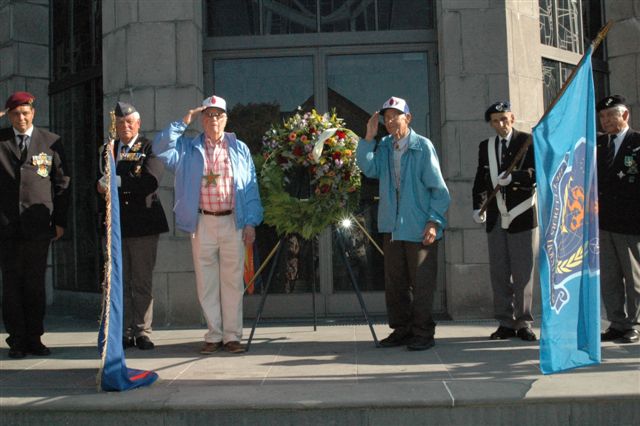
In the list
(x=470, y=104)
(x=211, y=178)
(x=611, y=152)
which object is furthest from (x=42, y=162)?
(x=611, y=152)

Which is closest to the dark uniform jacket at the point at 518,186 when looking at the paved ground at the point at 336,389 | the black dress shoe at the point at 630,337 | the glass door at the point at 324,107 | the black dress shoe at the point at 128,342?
the paved ground at the point at 336,389

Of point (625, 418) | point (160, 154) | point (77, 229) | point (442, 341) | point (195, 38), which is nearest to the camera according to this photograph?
point (625, 418)

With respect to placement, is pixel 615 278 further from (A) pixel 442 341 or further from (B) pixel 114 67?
(B) pixel 114 67

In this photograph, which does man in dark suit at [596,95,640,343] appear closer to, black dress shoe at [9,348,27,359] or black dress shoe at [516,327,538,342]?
black dress shoe at [516,327,538,342]

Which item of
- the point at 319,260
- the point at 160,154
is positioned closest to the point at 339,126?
the point at 160,154

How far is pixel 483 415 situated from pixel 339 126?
328 centimetres

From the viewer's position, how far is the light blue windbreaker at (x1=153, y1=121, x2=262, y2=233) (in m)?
6.45

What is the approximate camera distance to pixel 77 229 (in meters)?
9.74

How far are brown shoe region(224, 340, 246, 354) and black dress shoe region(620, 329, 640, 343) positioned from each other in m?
3.47

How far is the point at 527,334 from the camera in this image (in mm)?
6738

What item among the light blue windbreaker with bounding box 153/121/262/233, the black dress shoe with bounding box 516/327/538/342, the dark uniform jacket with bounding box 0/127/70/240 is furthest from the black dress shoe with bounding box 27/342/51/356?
the black dress shoe with bounding box 516/327/538/342

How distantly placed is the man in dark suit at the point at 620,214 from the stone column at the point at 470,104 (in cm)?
152

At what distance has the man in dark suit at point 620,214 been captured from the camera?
662cm

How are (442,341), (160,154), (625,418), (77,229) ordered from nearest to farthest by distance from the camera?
(625,418)
(160,154)
(442,341)
(77,229)
